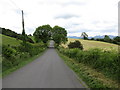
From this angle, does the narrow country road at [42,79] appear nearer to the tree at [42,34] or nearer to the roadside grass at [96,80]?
the roadside grass at [96,80]

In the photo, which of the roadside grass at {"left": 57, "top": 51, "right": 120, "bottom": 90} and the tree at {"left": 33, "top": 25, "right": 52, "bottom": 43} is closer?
the roadside grass at {"left": 57, "top": 51, "right": 120, "bottom": 90}

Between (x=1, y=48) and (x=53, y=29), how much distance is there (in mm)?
68339

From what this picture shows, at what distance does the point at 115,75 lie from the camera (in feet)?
22.8

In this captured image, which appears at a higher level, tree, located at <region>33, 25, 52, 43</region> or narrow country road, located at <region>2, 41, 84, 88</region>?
tree, located at <region>33, 25, 52, 43</region>

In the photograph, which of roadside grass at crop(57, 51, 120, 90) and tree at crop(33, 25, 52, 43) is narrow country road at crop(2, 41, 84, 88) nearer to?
roadside grass at crop(57, 51, 120, 90)

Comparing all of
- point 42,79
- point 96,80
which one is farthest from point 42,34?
point 96,80

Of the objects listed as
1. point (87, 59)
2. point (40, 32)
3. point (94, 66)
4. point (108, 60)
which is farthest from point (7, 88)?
point (40, 32)

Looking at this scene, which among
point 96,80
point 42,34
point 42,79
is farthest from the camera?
point 42,34

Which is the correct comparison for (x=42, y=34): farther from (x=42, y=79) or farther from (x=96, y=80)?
(x=96, y=80)

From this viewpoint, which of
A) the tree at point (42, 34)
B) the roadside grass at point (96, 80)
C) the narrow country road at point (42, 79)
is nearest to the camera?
the roadside grass at point (96, 80)

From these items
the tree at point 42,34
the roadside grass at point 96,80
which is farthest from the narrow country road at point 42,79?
the tree at point 42,34

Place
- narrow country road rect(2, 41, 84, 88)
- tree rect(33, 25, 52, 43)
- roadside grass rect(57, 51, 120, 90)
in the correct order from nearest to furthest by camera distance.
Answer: roadside grass rect(57, 51, 120, 90) → narrow country road rect(2, 41, 84, 88) → tree rect(33, 25, 52, 43)

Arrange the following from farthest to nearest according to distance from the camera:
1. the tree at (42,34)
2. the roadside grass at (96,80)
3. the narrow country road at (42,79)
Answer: the tree at (42,34), the narrow country road at (42,79), the roadside grass at (96,80)

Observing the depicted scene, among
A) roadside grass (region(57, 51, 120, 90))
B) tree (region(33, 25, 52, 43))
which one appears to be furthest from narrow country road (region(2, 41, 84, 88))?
tree (region(33, 25, 52, 43))
